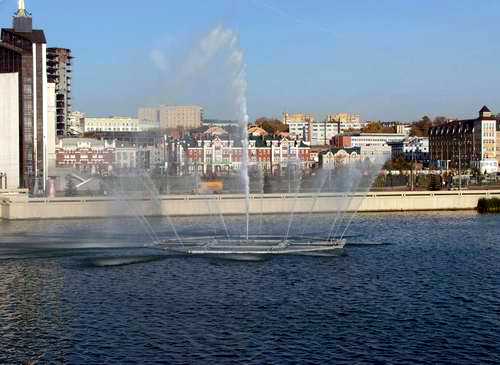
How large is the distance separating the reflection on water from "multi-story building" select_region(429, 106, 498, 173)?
11071cm

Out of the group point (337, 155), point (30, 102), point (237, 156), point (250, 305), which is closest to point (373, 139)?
point (337, 155)

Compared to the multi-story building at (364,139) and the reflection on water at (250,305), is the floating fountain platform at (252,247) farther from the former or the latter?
the multi-story building at (364,139)

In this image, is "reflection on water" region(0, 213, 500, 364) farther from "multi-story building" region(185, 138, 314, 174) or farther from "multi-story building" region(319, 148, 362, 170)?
"multi-story building" region(319, 148, 362, 170)

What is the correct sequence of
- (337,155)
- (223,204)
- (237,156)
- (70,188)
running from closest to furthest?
(223,204)
(70,188)
(237,156)
(337,155)

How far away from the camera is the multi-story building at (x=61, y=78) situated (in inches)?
4918

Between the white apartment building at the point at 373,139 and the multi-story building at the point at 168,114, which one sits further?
the white apartment building at the point at 373,139

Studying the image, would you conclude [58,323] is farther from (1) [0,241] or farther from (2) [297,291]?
(1) [0,241]

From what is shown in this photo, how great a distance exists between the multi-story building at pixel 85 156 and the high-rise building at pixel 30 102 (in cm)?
1915

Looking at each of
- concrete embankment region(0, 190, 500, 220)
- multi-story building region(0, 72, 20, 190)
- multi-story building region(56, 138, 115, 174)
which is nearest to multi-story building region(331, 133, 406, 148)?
multi-story building region(56, 138, 115, 174)

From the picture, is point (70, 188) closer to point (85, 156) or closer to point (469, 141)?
point (85, 156)

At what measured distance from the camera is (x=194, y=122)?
5481 cm

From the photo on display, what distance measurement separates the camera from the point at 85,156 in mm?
110000

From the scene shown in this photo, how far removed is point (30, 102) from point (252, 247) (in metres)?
53.8

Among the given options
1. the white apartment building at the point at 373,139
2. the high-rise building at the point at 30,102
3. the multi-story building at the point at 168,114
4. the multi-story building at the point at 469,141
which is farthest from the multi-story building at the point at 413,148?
the multi-story building at the point at 168,114
